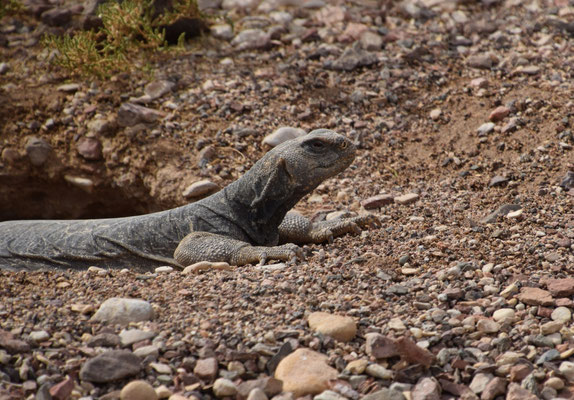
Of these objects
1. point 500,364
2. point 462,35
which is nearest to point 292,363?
point 500,364

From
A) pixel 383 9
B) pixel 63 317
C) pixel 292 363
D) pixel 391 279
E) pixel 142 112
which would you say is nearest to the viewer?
pixel 292 363

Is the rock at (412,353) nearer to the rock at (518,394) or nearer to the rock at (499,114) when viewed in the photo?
the rock at (518,394)

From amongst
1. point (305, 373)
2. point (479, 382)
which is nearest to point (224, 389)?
point (305, 373)

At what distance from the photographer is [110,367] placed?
3.50 meters

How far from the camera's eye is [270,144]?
24.1 feet

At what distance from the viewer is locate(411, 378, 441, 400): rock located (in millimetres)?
3375

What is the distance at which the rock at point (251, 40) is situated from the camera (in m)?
8.65

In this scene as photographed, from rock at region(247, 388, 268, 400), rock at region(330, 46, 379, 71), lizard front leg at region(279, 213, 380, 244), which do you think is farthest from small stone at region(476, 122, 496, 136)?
rock at region(247, 388, 268, 400)

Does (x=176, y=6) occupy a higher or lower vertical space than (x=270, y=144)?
higher

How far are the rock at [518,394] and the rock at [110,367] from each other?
1755 mm

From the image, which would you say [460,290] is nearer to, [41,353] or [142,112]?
[41,353]

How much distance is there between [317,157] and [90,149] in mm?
3191

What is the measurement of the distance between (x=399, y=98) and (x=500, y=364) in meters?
4.68

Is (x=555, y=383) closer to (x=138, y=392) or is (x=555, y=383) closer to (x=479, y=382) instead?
(x=479, y=382)
